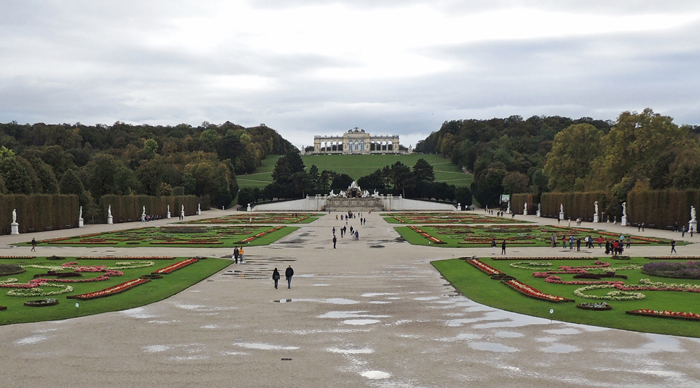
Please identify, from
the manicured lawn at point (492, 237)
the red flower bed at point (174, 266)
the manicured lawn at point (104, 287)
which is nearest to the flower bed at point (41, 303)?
the manicured lawn at point (104, 287)

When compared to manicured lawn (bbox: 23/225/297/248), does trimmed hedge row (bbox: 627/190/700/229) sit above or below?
above

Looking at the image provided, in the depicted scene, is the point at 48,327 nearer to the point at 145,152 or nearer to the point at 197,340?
the point at 197,340

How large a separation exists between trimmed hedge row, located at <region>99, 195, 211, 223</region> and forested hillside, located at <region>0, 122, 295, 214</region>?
222cm

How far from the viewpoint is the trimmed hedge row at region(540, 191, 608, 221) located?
6341cm

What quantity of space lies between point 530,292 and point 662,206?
37.9m

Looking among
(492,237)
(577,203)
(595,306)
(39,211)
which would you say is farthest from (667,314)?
(577,203)

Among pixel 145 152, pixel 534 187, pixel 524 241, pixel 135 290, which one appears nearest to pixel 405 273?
pixel 135 290

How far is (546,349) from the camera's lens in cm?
1252

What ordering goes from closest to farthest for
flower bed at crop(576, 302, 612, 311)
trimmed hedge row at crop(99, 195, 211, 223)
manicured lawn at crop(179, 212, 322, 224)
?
flower bed at crop(576, 302, 612, 311) < manicured lawn at crop(179, 212, 322, 224) < trimmed hedge row at crop(99, 195, 211, 223)

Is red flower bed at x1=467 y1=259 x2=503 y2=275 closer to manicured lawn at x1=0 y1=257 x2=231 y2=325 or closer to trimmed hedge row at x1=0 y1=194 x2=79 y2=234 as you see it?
manicured lawn at x1=0 y1=257 x2=231 y2=325

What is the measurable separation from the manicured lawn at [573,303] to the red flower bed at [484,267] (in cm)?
20

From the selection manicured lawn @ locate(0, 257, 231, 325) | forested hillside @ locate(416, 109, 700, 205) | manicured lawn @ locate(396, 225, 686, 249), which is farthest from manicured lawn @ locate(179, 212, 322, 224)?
manicured lawn @ locate(0, 257, 231, 325)

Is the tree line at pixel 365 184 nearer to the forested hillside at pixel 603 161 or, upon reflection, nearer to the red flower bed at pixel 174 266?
the forested hillside at pixel 603 161

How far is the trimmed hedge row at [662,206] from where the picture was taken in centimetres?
4791
